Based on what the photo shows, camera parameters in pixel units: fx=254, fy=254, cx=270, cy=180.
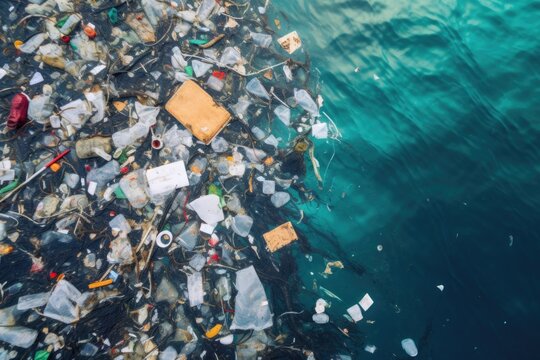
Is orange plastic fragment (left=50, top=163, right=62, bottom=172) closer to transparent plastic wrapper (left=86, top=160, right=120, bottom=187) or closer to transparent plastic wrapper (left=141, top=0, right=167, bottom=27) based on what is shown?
transparent plastic wrapper (left=86, top=160, right=120, bottom=187)

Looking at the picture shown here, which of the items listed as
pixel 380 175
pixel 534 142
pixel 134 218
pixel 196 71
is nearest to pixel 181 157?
pixel 134 218

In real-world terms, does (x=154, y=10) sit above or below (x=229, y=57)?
above

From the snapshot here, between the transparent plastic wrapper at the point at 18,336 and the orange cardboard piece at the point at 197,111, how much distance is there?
95.6 inches

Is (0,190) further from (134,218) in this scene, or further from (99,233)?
(134,218)

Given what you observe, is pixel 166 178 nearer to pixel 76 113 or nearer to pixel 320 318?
pixel 76 113

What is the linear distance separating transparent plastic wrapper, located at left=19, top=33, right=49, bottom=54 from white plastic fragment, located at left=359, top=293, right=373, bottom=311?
484 cm

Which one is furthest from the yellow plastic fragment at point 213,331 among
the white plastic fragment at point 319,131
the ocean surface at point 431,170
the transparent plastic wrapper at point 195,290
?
the white plastic fragment at point 319,131

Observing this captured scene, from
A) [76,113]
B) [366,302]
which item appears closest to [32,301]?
[76,113]

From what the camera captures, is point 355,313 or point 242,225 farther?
point 355,313

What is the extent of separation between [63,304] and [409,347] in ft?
13.1

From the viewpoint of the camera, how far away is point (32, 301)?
2396mm

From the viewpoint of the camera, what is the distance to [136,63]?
2.98 m

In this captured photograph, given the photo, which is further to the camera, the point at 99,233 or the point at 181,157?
the point at 181,157

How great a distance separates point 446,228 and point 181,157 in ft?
11.8
